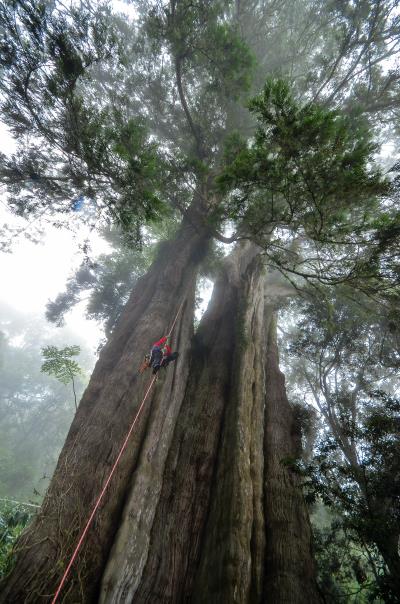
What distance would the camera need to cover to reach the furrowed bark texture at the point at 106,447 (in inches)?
117

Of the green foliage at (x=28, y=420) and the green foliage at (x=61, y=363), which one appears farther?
the green foliage at (x=28, y=420)

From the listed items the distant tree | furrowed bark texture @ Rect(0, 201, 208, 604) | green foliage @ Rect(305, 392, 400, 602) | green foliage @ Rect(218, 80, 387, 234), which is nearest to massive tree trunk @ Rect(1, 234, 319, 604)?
furrowed bark texture @ Rect(0, 201, 208, 604)

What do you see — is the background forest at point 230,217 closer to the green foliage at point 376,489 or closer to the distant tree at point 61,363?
the green foliage at point 376,489

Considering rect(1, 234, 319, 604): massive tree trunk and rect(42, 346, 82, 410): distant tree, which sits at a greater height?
rect(42, 346, 82, 410): distant tree

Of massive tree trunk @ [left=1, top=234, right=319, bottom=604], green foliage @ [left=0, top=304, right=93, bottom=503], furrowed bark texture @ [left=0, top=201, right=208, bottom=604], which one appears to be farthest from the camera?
green foliage @ [left=0, top=304, right=93, bottom=503]

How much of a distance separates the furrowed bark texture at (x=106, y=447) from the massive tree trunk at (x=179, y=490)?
1 centimetres

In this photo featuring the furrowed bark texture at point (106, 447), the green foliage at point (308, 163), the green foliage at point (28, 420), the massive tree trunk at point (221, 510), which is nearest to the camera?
the furrowed bark texture at point (106, 447)

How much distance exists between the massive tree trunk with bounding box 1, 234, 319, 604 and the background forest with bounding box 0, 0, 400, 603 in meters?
0.04

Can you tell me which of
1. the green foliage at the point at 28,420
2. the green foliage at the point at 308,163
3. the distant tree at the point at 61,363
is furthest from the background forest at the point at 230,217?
the green foliage at the point at 28,420

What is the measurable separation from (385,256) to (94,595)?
5.62m

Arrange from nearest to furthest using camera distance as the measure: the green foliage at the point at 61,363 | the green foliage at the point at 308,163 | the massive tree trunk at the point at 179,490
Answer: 1. the massive tree trunk at the point at 179,490
2. the green foliage at the point at 308,163
3. the green foliage at the point at 61,363

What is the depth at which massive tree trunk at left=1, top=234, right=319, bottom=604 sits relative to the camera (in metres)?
3.17

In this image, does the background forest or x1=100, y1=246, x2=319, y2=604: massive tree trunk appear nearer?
x1=100, y1=246, x2=319, y2=604: massive tree trunk

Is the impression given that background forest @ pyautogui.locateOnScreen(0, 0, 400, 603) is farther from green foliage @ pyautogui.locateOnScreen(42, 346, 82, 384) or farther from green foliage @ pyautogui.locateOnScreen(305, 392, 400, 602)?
green foliage @ pyautogui.locateOnScreen(42, 346, 82, 384)
